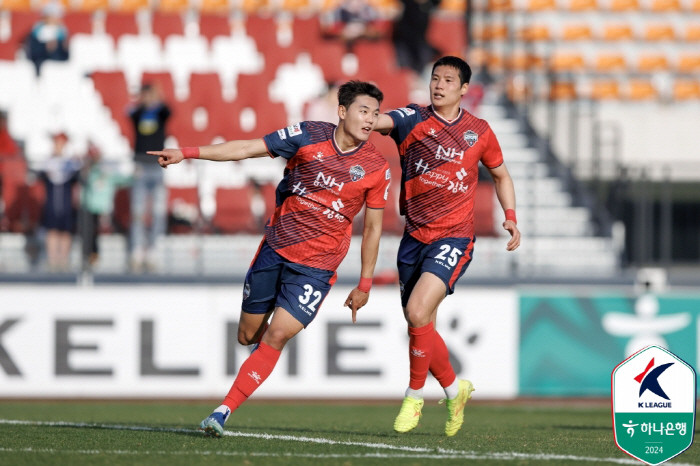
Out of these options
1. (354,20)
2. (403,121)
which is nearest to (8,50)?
(354,20)

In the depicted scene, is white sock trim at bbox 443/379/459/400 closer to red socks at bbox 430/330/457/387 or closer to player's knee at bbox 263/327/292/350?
red socks at bbox 430/330/457/387

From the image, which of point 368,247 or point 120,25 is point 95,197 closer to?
point 120,25

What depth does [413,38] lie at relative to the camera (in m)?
17.1

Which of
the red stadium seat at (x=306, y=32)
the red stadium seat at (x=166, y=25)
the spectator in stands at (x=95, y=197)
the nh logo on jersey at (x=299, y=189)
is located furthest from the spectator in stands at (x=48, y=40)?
the nh logo on jersey at (x=299, y=189)

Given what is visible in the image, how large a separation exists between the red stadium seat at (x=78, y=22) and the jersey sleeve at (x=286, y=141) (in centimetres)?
1172

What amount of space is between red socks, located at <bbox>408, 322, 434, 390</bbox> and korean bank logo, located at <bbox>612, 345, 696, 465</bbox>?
2.11 m

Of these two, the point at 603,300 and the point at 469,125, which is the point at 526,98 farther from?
the point at 469,125

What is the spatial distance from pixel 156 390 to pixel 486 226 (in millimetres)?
4687

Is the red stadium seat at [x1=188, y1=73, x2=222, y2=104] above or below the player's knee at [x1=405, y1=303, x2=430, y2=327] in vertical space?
above

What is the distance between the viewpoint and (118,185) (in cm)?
1241

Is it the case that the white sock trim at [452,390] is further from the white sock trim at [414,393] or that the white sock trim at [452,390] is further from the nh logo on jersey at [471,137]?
the nh logo on jersey at [471,137]

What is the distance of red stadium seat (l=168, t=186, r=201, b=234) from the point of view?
12367mm

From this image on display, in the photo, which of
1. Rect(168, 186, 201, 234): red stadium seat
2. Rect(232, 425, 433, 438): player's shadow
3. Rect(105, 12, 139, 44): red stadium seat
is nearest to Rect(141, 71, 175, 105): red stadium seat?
Rect(105, 12, 139, 44): red stadium seat

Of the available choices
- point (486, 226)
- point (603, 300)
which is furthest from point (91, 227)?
point (603, 300)
